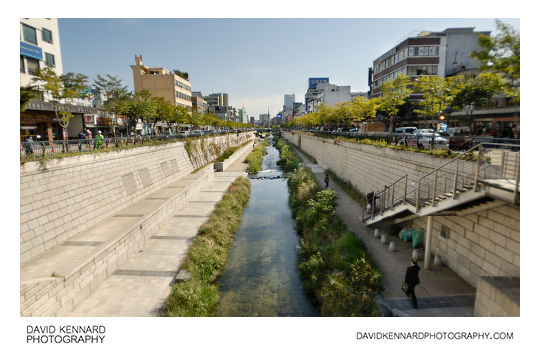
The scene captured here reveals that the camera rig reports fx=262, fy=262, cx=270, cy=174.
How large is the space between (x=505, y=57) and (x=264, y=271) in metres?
11.7

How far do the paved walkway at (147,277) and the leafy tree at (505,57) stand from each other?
12336 mm

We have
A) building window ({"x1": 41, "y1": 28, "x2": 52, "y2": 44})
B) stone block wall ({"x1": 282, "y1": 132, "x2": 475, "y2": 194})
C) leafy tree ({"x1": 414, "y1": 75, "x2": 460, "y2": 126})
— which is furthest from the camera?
building window ({"x1": 41, "y1": 28, "x2": 52, "y2": 44})

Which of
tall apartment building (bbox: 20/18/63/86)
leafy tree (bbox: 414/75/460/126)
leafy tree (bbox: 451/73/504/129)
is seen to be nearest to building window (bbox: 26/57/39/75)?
tall apartment building (bbox: 20/18/63/86)

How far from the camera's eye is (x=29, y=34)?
21578mm

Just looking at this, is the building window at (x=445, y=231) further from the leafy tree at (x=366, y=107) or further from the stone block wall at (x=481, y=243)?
the leafy tree at (x=366, y=107)

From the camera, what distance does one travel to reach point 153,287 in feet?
32.5

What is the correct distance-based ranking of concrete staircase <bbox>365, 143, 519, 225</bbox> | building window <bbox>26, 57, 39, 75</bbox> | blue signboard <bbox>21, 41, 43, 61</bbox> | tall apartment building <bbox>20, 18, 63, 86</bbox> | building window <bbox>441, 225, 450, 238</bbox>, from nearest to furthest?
concrete staircase <bbox>365, 143, 519, 225</bbox>, building window <bbox>441, 225, 450, 238</bbox>, blue signboard <bbox>21, 41, 43, 61</bbox>, tall apartment building <bbox>20, 18, 63, 86</bbox>, building window <bbox>26, 57, 39, 75</bbox>

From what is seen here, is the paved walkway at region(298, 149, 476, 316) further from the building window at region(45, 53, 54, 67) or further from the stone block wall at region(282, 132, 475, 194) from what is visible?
the building window at region(45, 53, 54, 67)

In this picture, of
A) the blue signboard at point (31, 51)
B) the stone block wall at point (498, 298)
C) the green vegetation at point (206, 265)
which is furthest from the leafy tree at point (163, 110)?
the stone block wall at point (498, 298)

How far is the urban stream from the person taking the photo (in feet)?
33.2

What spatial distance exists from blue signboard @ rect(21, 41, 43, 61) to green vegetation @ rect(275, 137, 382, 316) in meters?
25.2

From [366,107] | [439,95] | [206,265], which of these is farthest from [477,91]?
[366,107]

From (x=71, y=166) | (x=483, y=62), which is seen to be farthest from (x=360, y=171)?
(x=71, y=166)

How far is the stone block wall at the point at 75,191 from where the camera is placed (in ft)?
33.9
